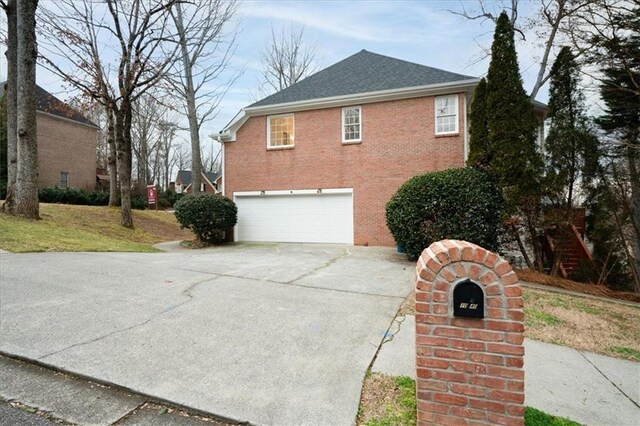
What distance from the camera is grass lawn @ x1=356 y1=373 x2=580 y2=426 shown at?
7.59ft

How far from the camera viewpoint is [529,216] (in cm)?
815

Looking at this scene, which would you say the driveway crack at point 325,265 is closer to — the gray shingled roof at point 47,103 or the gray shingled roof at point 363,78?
the gray shingled roof at point 363,78

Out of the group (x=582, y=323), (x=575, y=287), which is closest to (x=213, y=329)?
(x=582, y=323)

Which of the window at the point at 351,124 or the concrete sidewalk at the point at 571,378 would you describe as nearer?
the concrete sidewalk at the point at 571,378

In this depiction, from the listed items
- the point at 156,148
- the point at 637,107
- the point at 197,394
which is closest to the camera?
the point at 197,394

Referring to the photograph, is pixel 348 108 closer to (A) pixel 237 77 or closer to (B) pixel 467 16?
(B) pixel 467 16

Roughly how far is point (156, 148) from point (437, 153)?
3611cm

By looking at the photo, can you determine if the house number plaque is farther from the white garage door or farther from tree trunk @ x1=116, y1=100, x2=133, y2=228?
tree trunk @ x1=116, y1=100, x2=133, y2=228

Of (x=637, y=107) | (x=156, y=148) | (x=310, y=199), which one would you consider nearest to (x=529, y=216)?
(x=637, y=107)

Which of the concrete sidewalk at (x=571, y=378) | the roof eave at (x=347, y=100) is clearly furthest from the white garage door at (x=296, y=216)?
the concrete sidewalk at (x=571, y=378)

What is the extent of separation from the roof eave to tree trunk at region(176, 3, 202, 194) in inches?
201

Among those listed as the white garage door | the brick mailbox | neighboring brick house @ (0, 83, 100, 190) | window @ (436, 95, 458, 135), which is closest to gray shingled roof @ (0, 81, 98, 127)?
neighboring brick house @ (0, 83, 100, 190)

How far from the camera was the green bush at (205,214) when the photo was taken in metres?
11.7

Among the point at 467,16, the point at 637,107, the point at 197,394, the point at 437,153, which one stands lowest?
the point at 197,394
